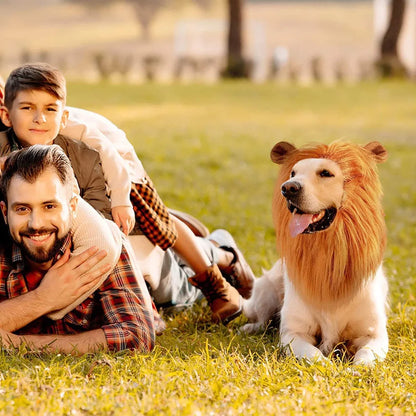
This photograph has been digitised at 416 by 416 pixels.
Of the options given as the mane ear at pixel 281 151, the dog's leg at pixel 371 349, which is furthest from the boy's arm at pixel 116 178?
the dog's leg at pixel 371 349

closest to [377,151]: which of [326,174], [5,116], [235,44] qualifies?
[326,174]

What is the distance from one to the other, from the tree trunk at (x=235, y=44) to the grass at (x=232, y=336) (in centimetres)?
852

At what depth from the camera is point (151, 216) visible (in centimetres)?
528

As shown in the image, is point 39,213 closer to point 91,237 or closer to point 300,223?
point 91,237

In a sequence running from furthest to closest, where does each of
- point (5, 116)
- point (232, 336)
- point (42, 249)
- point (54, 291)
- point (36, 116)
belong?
point (232, 336) < point (5, 116) < point (36, 116) < point (54, 291) < point (42, 249)

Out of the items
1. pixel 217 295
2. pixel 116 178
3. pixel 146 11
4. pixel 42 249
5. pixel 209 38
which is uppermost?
pixel 116 178

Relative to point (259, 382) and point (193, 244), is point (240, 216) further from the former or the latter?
point (259, 382)

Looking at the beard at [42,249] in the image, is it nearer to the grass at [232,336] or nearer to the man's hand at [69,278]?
the man's hand at [69,278]

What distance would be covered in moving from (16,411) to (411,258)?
5207mm

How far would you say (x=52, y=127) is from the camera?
4695 mm

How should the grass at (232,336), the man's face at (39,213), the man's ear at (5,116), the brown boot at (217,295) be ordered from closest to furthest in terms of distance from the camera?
the grass at (232,336) < the man's face at (39,213) < the man's ear at (5,116) < the brown boot at (217,295)

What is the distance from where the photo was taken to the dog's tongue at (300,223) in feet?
14.4

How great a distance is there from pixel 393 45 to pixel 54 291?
27.3 meters

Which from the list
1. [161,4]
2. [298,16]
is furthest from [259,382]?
[298,16]
